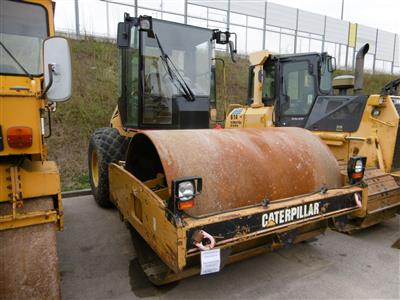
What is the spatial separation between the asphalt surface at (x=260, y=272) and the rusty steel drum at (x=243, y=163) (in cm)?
82

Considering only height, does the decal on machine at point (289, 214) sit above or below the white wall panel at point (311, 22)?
below

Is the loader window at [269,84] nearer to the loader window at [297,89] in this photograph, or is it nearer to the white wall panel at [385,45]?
the loader window at [297,89]

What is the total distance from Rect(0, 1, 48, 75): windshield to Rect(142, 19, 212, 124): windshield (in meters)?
1.58

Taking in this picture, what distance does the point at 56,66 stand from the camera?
1.93 meters

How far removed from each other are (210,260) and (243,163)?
876 mm

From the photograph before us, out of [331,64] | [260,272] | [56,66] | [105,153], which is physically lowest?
[260,272]

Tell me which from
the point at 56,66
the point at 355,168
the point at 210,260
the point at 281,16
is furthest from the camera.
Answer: the point at 281,16

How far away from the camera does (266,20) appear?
18484 millimetres

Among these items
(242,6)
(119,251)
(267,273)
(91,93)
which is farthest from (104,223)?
(242,6)

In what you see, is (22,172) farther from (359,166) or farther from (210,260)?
(359,166)

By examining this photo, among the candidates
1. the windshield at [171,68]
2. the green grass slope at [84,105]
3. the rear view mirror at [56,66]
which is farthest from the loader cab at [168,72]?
the rear view mirror at [56,66]

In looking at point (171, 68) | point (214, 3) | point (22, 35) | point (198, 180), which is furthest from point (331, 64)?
point (214, 3)

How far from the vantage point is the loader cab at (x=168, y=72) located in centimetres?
397

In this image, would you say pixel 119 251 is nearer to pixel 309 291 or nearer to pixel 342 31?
pixel 309 291
